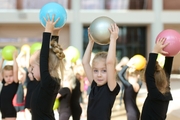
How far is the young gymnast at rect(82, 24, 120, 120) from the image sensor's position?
2.66m

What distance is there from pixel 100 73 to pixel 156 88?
0.52 meters

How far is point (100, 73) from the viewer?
2.75m

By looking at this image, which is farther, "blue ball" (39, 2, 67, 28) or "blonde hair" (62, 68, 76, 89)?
"blonde hair" (62, 68, 76, 89)

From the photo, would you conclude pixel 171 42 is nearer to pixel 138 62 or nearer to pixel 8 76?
pixel 138 62

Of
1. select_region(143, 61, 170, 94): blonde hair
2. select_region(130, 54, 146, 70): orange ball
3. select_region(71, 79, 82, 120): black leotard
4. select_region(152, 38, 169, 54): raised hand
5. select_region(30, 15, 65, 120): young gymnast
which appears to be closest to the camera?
select_region(30, 15, 65, 120): young gymnast

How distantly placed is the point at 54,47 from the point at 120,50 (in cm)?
1513

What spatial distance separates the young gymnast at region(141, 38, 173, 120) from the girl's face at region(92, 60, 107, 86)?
1.25 ft

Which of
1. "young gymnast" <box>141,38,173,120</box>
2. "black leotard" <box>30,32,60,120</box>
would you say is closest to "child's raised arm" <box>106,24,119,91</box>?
"young gymnast" <box>141,38,173,120</box>

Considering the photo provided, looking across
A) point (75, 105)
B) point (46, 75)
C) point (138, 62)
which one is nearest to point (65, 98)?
point (75, 105)

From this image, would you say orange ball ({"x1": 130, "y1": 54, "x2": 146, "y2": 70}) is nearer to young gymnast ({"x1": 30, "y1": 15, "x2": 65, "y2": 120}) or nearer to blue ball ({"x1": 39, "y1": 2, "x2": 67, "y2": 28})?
blue ball ({"x1": 39, "y1": 2, "x2": 67, "y2": 28})

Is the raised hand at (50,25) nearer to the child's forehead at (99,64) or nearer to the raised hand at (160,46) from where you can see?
the child's forehead at (99,64)

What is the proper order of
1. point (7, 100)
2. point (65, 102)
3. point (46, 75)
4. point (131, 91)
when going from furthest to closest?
point (131, 91) → point (65, 102) → point (7, 100) → point (46, 75)

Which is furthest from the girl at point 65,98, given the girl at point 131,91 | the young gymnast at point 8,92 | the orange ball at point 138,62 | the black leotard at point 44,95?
the black leotard at point 44,95

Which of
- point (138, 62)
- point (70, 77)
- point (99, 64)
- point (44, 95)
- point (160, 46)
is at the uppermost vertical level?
point (160, 46)
